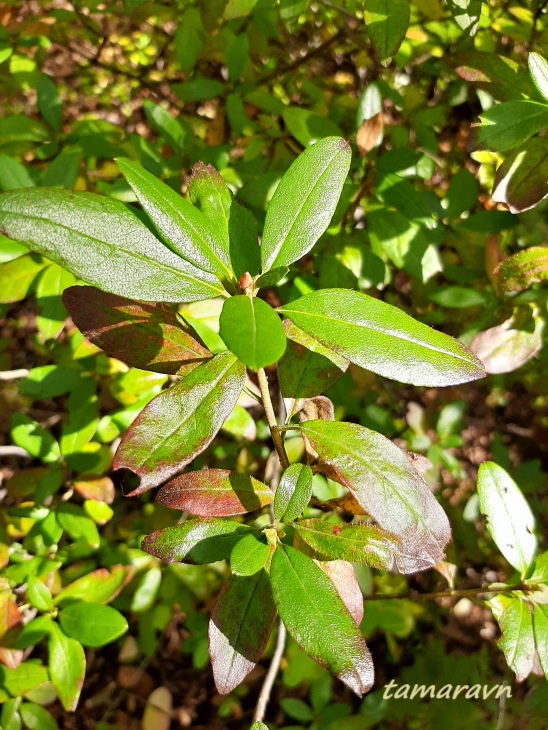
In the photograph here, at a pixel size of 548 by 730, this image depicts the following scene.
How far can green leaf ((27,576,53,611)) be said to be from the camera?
4.26 feet

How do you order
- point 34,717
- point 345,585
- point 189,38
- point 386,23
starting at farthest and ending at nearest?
point 189,38
point 34,717
point 386,23
point 345,585

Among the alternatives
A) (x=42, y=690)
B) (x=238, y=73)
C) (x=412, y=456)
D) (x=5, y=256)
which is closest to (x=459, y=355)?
(x=412, y=456)

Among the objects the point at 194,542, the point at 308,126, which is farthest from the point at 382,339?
the point at 308,126

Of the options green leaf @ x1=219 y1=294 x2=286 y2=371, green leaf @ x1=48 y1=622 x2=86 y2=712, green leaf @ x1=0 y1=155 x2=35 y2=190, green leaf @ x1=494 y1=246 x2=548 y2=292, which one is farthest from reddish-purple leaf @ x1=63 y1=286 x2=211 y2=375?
green leaf @ x1=48 y1=622 x2=86 y2=712

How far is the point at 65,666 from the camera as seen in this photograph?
129 centimetres

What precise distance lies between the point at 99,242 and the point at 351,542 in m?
0.53

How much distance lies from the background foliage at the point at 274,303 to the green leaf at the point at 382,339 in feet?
1.71

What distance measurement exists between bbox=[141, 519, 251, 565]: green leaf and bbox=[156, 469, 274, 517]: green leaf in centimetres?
3

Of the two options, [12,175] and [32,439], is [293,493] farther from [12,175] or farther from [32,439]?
[12,175]

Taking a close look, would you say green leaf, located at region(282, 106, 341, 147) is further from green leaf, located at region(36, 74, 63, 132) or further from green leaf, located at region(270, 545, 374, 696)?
green leaf, located at region(270, 545, 374, 696)

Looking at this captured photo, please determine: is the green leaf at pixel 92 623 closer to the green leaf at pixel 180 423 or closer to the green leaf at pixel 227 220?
the green leaf at pixel 180 423

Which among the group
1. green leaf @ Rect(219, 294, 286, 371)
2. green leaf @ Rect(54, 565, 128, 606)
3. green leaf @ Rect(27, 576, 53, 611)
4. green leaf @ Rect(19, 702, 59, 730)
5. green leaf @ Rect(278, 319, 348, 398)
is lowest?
green leaf @ Rect(19, 702, 59, 730)

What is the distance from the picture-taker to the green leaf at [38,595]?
130 cm

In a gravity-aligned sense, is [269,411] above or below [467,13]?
below
